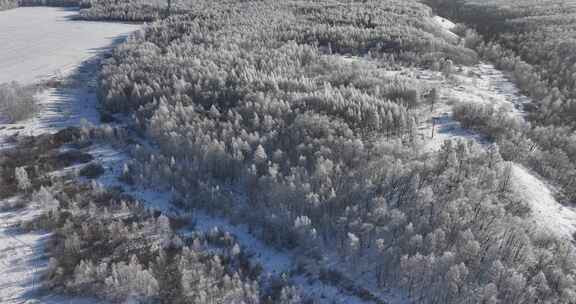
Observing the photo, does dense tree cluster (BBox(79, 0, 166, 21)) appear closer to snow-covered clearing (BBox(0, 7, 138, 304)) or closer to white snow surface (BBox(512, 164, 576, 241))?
snow-covered clearing (BBox(0, 7, 138, 304))

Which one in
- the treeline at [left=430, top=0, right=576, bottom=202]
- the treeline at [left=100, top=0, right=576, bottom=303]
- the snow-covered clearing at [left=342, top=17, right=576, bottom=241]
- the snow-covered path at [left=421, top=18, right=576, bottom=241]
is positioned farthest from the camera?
the treeline at [left=430, top=0, right=576, bottom=202]

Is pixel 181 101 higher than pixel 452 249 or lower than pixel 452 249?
higher

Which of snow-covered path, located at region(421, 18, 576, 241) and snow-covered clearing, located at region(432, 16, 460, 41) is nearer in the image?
snow-covered path, located at region(421, 18, 576, 241)

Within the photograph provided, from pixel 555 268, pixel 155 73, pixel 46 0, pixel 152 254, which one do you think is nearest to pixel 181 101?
pixel 155 73

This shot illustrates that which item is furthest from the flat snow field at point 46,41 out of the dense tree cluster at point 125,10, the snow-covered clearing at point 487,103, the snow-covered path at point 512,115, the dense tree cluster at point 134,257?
the snow-covered path at point 512,115

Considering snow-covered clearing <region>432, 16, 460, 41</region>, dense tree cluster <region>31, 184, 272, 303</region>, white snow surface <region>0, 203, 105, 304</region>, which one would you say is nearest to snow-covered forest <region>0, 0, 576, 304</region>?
dense tree cluster <region>31, 184, 272, 303</region>

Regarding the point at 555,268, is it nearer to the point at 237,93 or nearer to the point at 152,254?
the point at 152,254

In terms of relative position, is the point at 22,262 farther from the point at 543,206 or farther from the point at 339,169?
the point at 543,206

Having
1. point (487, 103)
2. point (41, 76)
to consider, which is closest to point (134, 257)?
point (487, 103)
